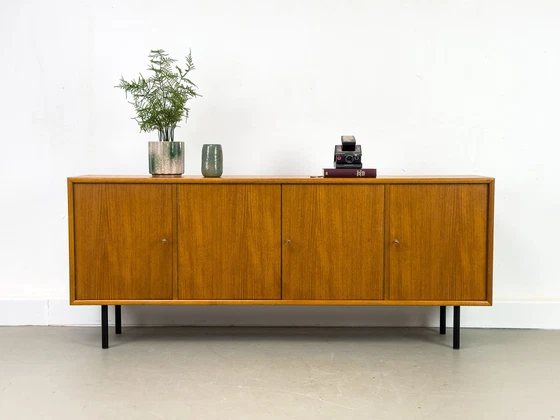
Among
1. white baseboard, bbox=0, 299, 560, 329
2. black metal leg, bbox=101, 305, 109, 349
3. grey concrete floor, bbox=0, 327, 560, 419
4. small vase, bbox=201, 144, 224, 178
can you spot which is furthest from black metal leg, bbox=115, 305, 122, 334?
small vase, bbox=201, 144, 224, 178

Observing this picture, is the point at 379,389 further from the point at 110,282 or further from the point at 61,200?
the point at 61,200

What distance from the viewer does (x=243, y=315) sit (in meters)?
3.97

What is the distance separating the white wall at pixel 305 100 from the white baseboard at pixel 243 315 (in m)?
0.01

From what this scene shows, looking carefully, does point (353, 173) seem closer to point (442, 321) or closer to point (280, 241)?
point (280, 241)

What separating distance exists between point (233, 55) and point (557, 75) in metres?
2.03

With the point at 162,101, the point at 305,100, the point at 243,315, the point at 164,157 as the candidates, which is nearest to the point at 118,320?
the point at 243,315

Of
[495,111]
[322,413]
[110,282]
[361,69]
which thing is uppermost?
[361,69]

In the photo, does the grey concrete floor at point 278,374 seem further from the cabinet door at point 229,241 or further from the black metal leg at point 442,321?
the cabinet door at point 229,241

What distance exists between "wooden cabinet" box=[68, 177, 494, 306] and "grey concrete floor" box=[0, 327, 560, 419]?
0.30 meters

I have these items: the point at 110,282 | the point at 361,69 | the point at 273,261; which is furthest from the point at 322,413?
the point at 361,69

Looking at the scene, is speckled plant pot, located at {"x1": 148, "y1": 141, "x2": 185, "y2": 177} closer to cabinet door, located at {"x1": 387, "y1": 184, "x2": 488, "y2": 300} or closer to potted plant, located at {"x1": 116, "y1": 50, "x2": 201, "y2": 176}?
potted plant, located at {"x1": 116, "y1": 50, "x2": 201, "y2": 176}

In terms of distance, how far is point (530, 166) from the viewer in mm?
3934

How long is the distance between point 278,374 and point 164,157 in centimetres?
134

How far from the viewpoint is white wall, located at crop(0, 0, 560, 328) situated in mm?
3898
